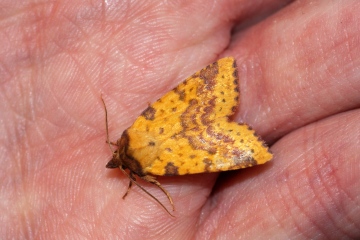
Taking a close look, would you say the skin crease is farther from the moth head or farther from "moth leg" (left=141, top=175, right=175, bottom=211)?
the moth head

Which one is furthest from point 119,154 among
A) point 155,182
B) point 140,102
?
point 140,102

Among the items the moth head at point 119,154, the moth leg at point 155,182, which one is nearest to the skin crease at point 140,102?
the moth leg at point 155,182

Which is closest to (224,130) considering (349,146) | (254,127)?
(254,127)

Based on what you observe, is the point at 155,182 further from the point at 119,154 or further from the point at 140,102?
the point at 140,102

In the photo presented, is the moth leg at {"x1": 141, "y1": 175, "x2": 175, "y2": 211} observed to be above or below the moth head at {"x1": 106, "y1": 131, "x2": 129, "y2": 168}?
below

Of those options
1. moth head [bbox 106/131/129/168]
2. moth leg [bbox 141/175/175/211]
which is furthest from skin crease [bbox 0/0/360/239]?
moth head [bbox 106/131/129/168]

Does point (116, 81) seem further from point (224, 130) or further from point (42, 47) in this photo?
point (224, 130)

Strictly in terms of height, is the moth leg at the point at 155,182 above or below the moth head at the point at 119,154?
below

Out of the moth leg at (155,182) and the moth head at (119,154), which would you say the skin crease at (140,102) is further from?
the moth head at (119,154)
